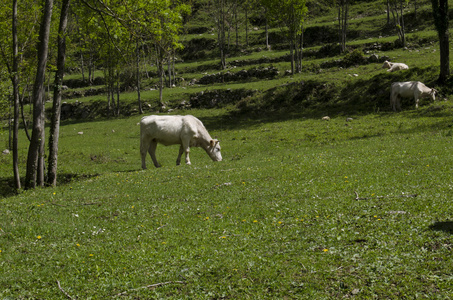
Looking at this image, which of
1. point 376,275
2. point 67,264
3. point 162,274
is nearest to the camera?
point 376,275

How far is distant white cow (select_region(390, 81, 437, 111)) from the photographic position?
3288 centimetres

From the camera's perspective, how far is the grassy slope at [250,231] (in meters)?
7.06

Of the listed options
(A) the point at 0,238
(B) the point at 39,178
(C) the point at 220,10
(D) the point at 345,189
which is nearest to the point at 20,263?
(A) the point at 0,238

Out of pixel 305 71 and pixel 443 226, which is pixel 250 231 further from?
pixel 305 71

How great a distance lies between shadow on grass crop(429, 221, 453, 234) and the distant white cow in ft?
89.3

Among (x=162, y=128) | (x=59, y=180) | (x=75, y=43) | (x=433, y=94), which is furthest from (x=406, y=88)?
(x=75, y=43)

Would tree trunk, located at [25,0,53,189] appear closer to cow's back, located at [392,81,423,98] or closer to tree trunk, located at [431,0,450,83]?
cow's back, located at [392,81,423,98]

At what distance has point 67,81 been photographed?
293ft

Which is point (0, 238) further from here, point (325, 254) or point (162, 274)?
point (325, 254)

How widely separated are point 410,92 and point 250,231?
2883 centimetres

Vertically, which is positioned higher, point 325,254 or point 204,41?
point 204,41

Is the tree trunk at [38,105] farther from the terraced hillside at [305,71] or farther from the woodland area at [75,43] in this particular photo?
the terraced hillside at [305,71]

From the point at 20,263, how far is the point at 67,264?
1131 mm

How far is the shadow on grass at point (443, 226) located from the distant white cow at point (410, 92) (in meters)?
27.2
